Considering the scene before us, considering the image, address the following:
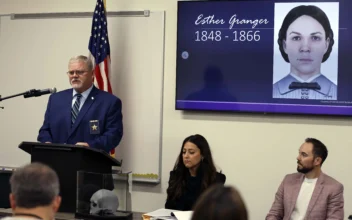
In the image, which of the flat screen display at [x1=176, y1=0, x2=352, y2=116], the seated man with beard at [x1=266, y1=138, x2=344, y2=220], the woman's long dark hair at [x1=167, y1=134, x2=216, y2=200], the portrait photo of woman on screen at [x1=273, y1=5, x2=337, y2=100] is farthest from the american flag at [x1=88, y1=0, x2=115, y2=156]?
the seated man with beard at [x1=266, y1=138, x2=344, y2=220]

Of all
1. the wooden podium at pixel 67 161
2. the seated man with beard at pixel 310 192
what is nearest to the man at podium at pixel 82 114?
the wooden podium at pixel 67 161

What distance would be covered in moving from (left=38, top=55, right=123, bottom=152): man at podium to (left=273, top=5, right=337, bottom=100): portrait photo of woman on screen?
4.79ft

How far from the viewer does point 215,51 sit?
190 inches

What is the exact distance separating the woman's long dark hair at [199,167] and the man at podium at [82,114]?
0.56 meters

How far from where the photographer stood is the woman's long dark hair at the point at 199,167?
13.8 ft

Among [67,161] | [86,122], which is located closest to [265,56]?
[86,122]

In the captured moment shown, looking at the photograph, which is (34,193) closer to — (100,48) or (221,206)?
(221,206)

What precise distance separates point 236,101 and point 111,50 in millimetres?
1302

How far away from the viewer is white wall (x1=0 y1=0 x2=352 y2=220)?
4.58 metres

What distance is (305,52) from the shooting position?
15.1 ft

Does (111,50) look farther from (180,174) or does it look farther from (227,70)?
(180,174)

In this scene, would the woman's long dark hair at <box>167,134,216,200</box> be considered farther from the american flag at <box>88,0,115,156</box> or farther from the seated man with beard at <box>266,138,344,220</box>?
the american flag at <box>88,0,115,156</box>

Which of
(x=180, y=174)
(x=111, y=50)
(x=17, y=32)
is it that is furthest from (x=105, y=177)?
(x=17, y=32)

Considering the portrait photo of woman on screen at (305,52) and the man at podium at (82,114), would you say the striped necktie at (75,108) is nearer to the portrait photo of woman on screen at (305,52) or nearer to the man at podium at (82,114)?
the man at podium at (82,114)
